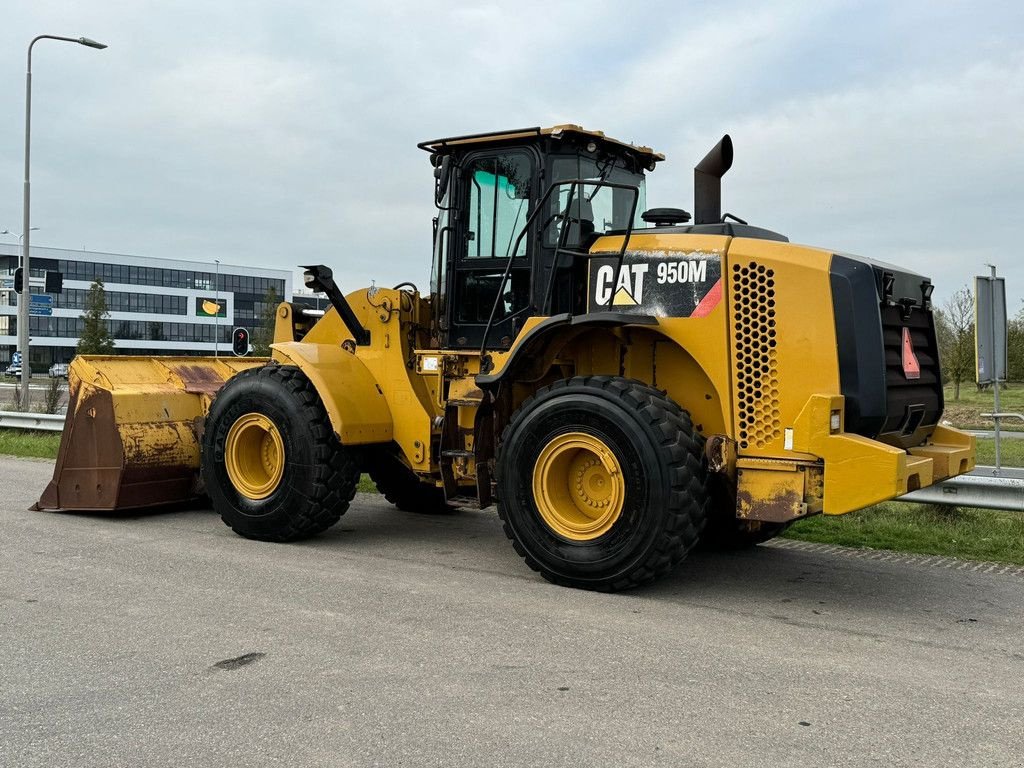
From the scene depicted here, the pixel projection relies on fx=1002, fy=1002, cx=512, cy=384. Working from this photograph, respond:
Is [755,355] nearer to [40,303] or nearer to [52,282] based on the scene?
[52,282]

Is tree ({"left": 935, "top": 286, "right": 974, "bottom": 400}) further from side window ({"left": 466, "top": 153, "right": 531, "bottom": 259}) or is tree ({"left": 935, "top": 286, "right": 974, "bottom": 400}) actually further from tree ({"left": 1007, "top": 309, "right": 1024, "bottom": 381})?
side window ({"left": 466, "top": 153, "right": 531, "bottom": 259})

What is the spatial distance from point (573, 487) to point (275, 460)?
2812mm

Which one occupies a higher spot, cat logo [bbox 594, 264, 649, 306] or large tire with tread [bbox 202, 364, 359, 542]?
cat logo [bbox 594, 264, 649, 306]

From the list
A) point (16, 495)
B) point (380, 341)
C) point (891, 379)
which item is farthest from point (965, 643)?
point (16, 495)

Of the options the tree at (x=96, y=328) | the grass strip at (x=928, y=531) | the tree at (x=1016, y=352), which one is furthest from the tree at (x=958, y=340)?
the tree at (x=96, y=328)

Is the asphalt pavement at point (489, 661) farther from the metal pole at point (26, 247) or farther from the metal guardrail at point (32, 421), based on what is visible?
the metal pole at point (26, 247)

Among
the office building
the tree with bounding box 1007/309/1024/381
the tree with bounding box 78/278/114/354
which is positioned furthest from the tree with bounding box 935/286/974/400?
the office building

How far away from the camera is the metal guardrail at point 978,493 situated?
7.83 metres

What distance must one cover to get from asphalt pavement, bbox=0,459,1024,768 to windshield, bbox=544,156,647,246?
2465mm

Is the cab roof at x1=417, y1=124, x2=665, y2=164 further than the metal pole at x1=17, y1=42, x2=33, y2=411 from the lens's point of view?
No

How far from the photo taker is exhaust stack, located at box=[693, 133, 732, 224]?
740cm

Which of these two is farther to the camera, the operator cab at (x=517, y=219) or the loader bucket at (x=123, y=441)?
the loader bucket at (x=123, y=441)

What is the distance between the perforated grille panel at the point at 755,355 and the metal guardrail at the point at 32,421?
1257 cm

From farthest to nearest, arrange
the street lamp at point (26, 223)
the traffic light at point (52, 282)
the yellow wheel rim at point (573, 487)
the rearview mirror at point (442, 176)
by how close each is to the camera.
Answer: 1. the traffic light at point (52, 282)
2. the street lamp at point (26, 223)
3. the rearview mirror at point (442, 176)
4. the yellow wheel rim at point (573, 487)
